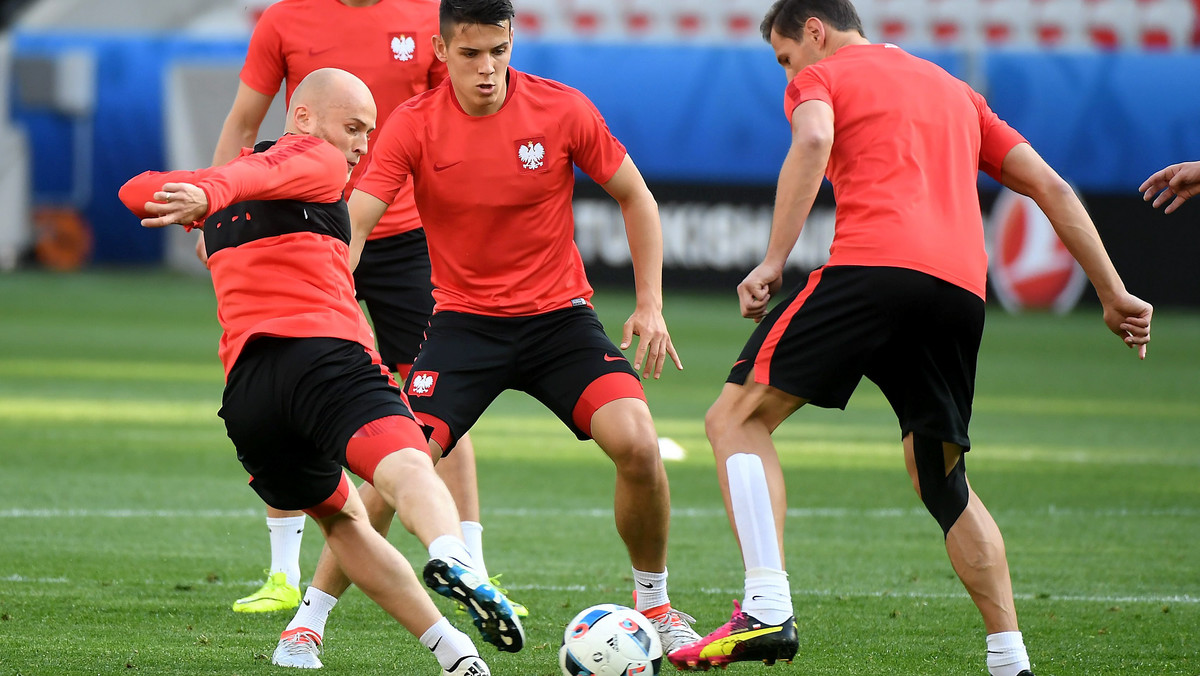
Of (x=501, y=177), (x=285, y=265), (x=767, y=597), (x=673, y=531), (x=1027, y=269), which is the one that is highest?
(x=501, y=177)

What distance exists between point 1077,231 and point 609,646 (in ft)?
6.27

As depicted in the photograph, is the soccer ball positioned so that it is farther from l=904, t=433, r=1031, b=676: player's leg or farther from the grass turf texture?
l=904, t=433, r=1031, b=676: player's leg

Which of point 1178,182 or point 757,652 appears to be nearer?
point 757,652

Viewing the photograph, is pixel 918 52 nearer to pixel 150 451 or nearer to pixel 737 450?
pixel 150 451

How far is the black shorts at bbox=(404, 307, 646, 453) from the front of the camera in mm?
5207

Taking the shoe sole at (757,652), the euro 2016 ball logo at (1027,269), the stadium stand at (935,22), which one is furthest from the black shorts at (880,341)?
the stadium stand at (935,22)

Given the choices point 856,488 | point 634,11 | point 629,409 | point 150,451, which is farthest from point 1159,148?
point 629,409

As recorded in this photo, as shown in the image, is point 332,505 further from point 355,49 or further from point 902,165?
point 355,49

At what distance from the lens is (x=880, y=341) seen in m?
4.58

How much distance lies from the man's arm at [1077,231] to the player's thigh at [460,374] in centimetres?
179

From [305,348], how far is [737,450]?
1.32 metres

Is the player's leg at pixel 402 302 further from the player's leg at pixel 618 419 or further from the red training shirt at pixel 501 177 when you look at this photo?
the player's leg at pixel 618 419

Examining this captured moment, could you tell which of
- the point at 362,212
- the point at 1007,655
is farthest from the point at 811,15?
the point at 1007,655

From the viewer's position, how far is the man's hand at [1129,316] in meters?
4.75
